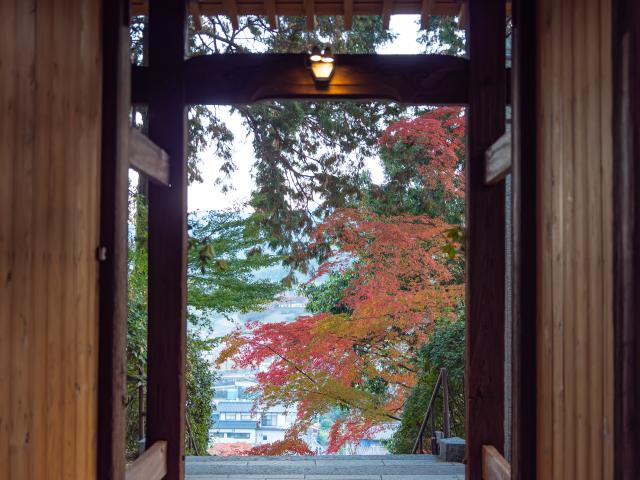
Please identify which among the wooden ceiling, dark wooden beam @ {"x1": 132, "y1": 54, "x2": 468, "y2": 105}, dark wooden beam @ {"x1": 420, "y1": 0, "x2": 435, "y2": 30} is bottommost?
dark wooden beam @ {"x1": 132, "y1": 54, "x2": 468, "y2": 105}

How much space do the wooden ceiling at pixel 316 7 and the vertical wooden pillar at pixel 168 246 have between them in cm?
21
